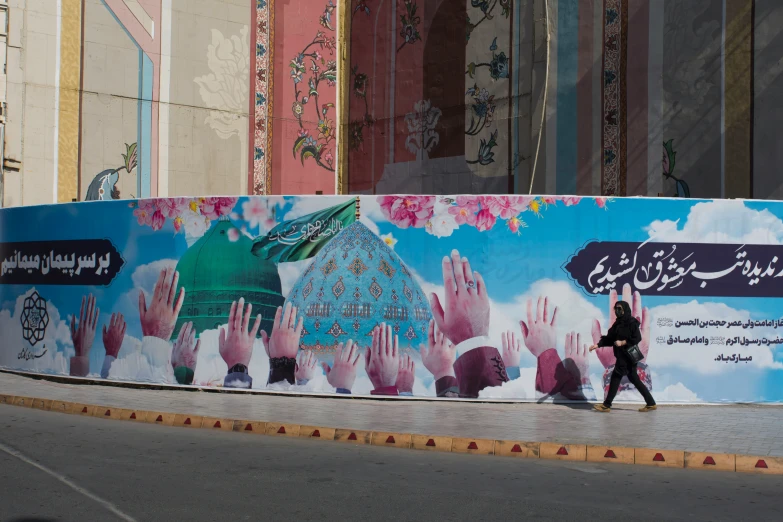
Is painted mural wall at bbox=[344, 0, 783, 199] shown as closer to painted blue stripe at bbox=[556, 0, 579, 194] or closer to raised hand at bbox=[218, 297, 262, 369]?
painted blue stripe at bbox=[556, 0, 579, 194]

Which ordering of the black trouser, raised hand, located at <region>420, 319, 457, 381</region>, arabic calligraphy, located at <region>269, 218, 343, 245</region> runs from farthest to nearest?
1. arabic calligraphy, located at <region>269, 218, 343, 245</region>
2. raised hand, located at <region>420, 319, 457, 381</region>
3. the black trouser

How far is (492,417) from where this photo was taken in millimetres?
12203

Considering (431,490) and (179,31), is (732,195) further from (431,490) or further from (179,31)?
(179,31)

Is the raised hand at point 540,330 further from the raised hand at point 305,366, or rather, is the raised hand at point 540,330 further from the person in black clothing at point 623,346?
the raised hand at point 305,366

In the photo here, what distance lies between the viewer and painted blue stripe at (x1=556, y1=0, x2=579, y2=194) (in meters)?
18.8

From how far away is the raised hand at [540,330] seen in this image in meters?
13.7

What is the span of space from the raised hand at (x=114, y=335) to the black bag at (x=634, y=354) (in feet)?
23.6

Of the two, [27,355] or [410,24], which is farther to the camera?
[410,24]

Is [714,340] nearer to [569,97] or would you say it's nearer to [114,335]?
[569,97]

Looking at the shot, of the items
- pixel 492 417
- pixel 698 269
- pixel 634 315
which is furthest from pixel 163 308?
pixel 698 269

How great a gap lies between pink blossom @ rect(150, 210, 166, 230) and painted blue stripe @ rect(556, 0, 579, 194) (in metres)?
7.52

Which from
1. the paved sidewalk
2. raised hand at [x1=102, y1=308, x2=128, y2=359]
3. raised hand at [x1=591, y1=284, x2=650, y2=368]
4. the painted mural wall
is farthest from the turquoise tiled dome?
the painted mural wall

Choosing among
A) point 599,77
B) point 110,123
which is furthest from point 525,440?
point 110,123

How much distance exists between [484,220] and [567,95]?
19.7 feet
